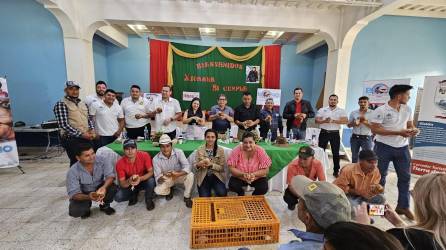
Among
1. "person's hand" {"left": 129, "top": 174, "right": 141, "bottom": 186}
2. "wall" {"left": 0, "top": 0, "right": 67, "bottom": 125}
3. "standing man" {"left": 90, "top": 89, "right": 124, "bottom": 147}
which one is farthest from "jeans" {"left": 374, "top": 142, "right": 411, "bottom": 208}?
"wall" {"left": 0, "top": 0, "right": 67, "bottom": 125}

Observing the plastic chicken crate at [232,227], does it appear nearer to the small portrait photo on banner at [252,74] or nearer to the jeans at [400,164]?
the jeans at [400,164]

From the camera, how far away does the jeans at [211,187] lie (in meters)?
2.68

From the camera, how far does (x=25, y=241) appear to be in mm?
1972

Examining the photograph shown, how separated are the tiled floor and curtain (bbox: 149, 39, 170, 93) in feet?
10.8

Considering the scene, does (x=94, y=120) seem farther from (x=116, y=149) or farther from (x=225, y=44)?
(x=225, y=44)

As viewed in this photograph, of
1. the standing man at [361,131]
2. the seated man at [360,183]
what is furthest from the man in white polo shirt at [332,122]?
the seated man at [360,183]

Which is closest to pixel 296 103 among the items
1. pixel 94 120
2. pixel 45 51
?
pixel 94 120

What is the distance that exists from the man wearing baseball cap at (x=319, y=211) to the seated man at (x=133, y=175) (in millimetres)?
1998

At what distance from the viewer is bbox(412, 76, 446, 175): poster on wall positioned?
3363 mm

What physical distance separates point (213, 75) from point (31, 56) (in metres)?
4.10

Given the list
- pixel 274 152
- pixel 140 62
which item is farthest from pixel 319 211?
pixel 140 62

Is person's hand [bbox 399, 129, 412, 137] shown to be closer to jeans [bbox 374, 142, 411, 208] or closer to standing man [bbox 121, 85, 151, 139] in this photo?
jeans [bbox 374, 142, 411, 208]

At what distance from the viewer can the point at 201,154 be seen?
2.73m

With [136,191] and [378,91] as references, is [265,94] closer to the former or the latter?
[378,91]
